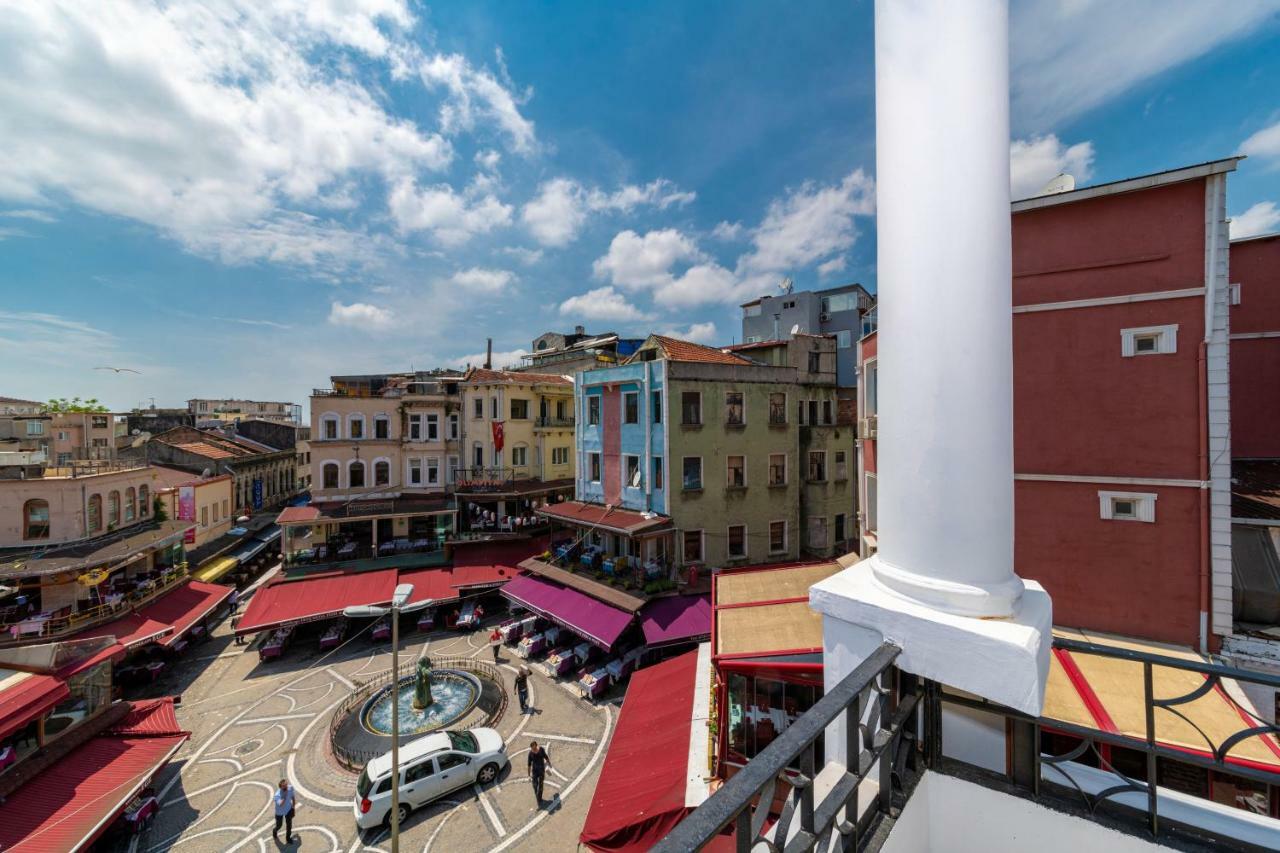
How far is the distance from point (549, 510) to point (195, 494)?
75.6 feet

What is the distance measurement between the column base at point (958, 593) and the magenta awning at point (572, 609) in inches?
614

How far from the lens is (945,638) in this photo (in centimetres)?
246

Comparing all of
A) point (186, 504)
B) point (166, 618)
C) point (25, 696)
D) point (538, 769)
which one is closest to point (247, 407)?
point (186, 504)

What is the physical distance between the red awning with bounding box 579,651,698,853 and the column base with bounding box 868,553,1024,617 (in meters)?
7.73

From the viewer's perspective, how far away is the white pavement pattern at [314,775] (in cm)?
1198

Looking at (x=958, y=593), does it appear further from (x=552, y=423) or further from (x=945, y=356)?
(x=552, y=423)

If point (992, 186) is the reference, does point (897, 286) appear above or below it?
below

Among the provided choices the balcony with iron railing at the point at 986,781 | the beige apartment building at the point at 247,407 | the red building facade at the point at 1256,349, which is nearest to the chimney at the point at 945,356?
the balcony with iron railing at the point at 986,781

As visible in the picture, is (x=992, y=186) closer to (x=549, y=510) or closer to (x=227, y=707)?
(x=549, y=510)

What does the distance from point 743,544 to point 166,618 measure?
976 inches

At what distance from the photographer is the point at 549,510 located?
23.2 m

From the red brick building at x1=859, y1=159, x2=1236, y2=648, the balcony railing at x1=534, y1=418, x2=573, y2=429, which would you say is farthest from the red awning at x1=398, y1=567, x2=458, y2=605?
the red brick building at x1=859, y1=159, x2=1236, y2=648

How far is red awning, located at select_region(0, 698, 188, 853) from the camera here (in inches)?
418

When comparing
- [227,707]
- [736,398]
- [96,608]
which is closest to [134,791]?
[227,707]
